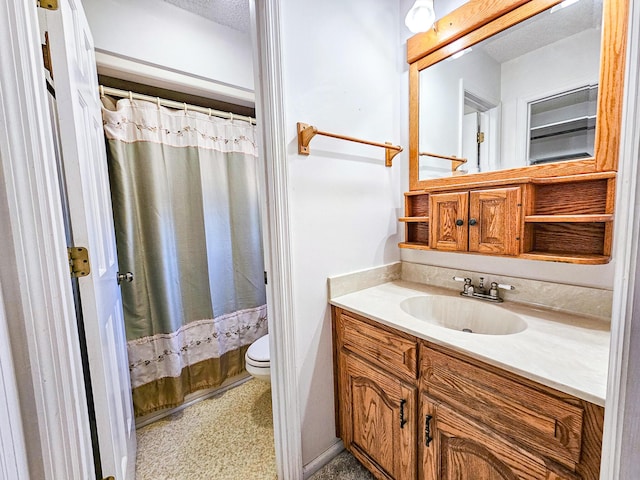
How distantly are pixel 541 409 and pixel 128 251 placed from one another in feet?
6.16

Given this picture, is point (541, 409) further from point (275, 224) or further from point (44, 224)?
point (44, 224)

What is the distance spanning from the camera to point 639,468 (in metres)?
0.38

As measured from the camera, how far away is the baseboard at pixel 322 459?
1253 mm

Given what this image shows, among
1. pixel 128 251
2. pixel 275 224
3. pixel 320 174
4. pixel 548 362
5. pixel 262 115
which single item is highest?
pixel 262 115

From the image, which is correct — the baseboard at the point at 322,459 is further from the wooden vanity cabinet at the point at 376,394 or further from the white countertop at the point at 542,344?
the white countertop at the point at 542,344

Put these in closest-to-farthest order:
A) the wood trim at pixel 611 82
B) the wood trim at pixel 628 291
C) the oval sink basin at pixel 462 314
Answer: the wood trim at pixel 628 291 < the wood trim at pixel 611 82 < the oval sink basin at pixel 462 314

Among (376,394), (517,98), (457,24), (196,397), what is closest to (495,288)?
(376,394)

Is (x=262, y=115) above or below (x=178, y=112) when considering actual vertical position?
below

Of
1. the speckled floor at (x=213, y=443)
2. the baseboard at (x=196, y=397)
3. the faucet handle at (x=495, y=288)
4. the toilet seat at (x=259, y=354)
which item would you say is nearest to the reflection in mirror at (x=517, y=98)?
the faucet handle at (x=495, y=288)

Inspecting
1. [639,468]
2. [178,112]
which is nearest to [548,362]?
[639,468]

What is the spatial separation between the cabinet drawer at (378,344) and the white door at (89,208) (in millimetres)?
869

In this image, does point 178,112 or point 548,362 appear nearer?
point 548,362

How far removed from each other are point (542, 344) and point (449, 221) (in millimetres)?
604

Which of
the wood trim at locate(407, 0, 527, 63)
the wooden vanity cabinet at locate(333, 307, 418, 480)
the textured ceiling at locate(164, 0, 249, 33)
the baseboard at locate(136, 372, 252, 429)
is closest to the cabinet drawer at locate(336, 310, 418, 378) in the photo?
the wooden vanity cabinet at locate(333, 307, 418, 480)
